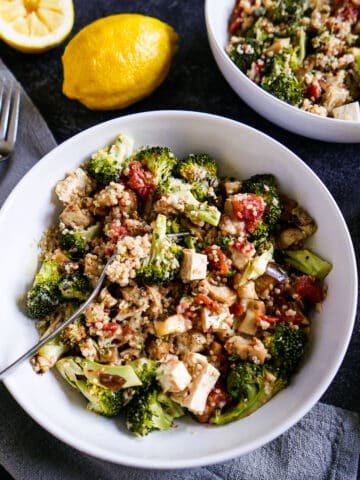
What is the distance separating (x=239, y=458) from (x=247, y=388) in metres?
0.54

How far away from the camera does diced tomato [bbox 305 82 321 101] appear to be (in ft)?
9.26

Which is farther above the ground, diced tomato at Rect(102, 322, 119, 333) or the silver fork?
the silver fork

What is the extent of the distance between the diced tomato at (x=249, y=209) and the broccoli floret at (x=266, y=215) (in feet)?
0.09

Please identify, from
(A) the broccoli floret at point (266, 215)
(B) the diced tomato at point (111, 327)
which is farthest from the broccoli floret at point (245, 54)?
(B) the diced tomato at point (111, 327)

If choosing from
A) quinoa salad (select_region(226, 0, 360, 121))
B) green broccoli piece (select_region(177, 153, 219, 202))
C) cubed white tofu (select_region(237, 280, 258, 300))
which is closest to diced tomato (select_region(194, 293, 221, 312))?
cubed white tofu (select_region(237, 280, 258, 300))

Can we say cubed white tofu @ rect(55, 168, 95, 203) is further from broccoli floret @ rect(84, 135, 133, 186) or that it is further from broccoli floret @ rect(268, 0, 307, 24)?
broccoli floret @ rect(268, 0, 307, 24)

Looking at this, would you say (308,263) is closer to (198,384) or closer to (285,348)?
(285,348)

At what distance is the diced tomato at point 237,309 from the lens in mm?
2463

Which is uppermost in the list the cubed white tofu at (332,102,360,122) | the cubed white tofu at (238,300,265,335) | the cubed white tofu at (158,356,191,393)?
the cubed white tofu at (332,102,360,122)

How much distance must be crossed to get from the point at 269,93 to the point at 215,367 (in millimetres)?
1343

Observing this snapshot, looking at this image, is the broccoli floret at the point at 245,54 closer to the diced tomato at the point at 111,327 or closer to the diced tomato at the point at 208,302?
the diced tomato at the point at 208,302

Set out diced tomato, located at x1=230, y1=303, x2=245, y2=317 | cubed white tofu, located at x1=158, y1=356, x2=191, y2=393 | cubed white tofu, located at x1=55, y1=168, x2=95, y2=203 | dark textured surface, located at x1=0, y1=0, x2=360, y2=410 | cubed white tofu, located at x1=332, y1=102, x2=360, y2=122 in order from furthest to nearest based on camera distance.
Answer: dark textured surface, located at x1=0, y1=0, x2=360, y2=410 < cubed white tofu, located at x1=332, y1=102, x2=360, y2=122 < cubed white tofu, located at x1=55, y1=168, x2=95, y2=203 < diced tomato, located at x1=230, y1=303, x2=245, y2=317 < cubed white tofu, located at x1=158, y1=356, x2=191, y2=393

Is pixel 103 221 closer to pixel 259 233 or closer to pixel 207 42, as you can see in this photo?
pixel 259 233

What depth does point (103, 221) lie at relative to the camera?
8.58 feet
